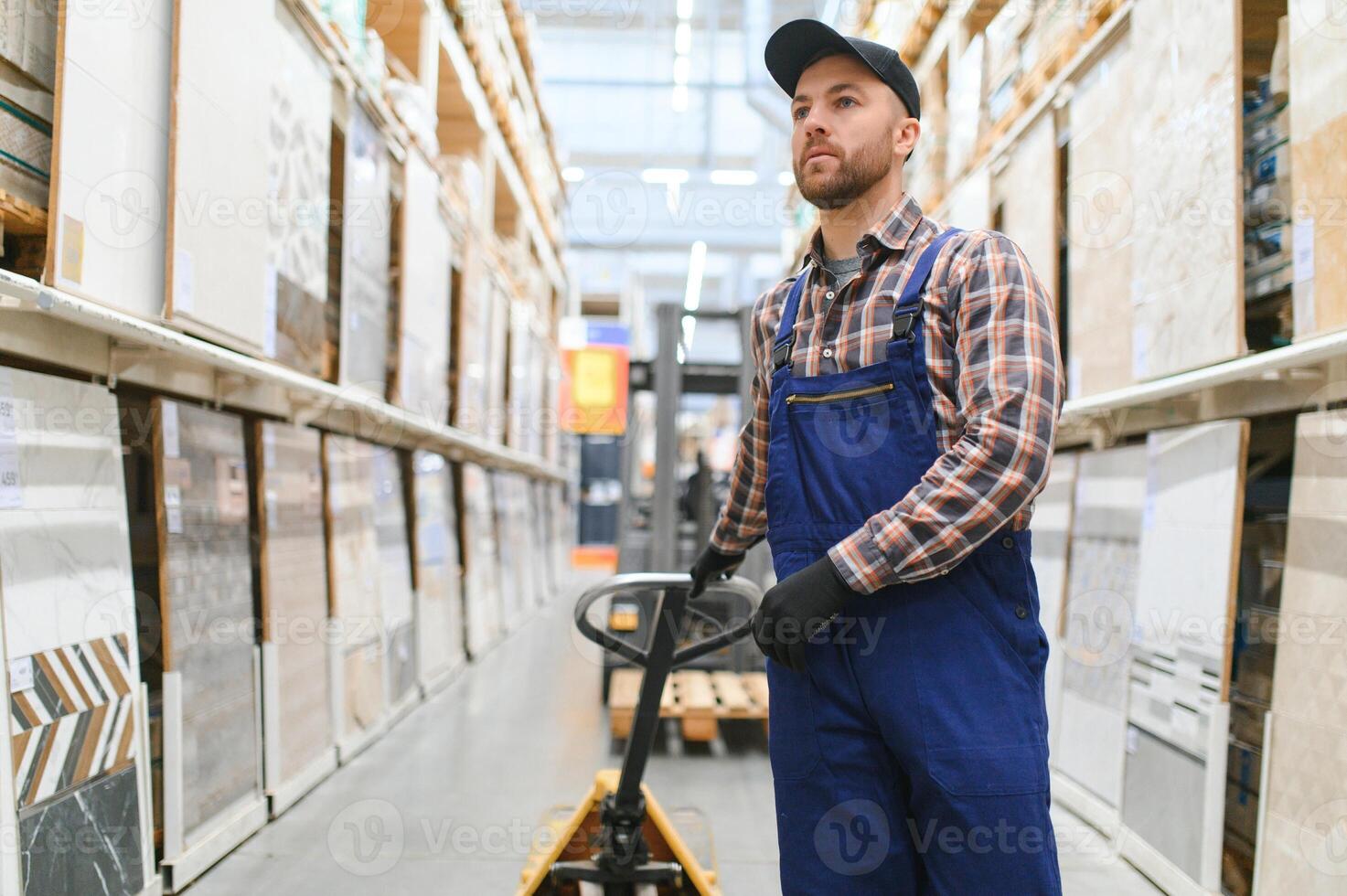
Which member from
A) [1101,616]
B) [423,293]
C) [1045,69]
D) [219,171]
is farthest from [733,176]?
[219,171]

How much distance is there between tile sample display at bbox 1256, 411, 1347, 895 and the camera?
7.54ft

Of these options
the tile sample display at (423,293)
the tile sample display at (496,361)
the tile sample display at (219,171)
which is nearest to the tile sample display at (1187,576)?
the tile sample display at (219,171)

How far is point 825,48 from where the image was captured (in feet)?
5.61

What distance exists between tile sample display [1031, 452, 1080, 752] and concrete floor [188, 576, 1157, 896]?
0.58 m

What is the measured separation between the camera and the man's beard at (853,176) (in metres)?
1.70

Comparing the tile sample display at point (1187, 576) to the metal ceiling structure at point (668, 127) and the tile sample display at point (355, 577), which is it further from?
the metal ceiling structure at point (668, 127)

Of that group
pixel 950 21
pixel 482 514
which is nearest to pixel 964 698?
pixel 950 21

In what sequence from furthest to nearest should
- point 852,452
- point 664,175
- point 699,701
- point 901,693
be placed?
point 664,175, point 699,701, point 852,452, point 901,693

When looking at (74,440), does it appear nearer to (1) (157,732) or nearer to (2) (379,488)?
(1) (157,732)

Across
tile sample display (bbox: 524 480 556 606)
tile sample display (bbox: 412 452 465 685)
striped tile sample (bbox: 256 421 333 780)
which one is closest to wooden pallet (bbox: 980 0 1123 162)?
striped tile sample (bbox: 256 421 333 780)

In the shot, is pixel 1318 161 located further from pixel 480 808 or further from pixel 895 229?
pixel 480 808

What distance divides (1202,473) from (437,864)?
2995 mm

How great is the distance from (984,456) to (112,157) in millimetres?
2572

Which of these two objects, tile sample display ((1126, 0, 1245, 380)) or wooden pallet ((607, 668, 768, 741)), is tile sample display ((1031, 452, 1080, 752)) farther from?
wooden pallet ((607, 668, 768, 741))
